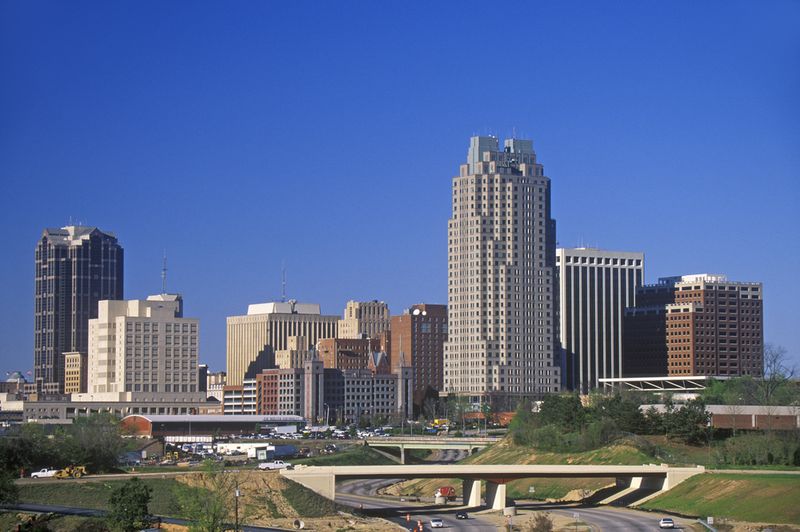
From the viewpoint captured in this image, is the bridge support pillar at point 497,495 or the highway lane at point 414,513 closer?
the highway lane at point 414,513

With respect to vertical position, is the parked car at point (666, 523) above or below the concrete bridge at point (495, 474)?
below

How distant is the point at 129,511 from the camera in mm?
124438

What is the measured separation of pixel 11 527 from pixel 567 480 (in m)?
82.9

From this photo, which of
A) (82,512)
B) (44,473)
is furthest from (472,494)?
(82,512)

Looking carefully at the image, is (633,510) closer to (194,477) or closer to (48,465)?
(194,477)

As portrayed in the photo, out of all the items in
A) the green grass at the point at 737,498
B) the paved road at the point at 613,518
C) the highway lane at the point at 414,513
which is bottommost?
the highway lane at the point at 414,513

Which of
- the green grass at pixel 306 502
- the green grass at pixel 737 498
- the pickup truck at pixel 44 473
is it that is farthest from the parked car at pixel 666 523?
the pickup truck at pixel 44 473

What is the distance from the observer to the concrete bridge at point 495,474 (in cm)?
16038

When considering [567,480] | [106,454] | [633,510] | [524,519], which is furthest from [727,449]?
[106,454]

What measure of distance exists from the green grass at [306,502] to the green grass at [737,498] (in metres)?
34.9

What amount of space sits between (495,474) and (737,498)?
2752 cm

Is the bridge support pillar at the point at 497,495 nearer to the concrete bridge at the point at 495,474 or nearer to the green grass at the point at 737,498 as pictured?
the concrete bridge at the point at 495,474

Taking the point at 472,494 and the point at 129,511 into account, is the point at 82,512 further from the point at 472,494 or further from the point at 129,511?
the point at 472,494

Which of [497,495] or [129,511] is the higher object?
[129,511]
